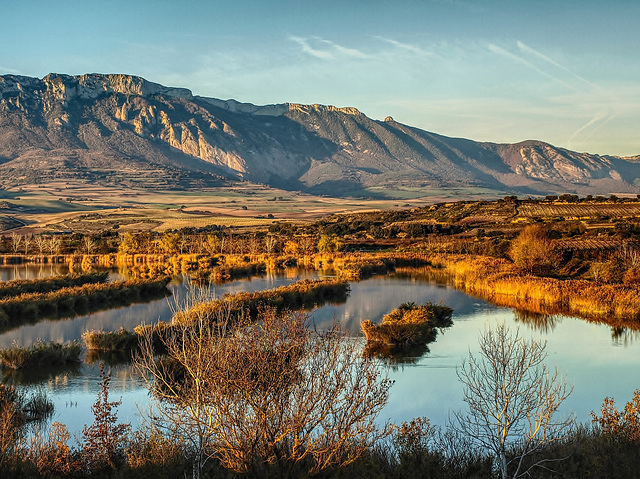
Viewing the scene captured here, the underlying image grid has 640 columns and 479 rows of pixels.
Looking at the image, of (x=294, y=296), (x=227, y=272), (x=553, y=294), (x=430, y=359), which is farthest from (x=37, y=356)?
(x=227, y=272)

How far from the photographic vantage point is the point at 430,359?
21.8m

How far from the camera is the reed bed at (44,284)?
3469 cm

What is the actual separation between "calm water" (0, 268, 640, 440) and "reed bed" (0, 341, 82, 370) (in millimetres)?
820

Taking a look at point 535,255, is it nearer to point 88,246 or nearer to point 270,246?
point 270,246

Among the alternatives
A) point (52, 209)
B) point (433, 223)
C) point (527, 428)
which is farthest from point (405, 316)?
point (52, 209)

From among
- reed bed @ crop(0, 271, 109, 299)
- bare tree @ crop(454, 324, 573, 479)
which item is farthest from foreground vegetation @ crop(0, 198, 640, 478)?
reed bed @ crop(0, 271, 109, 299)

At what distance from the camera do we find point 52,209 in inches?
5645

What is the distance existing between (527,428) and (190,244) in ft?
192

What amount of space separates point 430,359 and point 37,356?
12441 millimetres

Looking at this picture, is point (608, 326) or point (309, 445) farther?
point (608, 326)

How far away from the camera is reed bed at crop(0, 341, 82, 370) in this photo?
20.0 meters

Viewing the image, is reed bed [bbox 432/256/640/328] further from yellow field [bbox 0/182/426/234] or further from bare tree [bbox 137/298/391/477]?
yellow field [bbox 0/182/426/234]

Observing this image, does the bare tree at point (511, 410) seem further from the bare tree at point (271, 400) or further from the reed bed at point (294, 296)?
the reed bed at point (294, 296)

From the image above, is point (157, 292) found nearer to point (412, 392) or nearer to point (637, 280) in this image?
point (412, 392)
